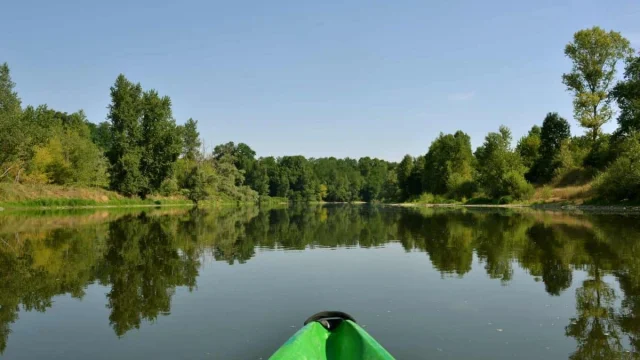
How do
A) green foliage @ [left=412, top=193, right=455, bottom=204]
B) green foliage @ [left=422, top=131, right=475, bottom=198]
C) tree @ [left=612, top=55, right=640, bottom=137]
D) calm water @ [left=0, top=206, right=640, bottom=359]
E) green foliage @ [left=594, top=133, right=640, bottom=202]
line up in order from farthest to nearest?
1. green foliage @ [left=412, top=193, right=455, bottom=204]
2. green foliage @ [left=422, top=131, right=475, bottom=198]
3. tree @ [left=612, top=55, right=640, bottom=137]
4. green foliage @ [left=594, top=133, right=640, bottom=202]
5. calm water @ [left=0, top=206, right=640, bottom=359]

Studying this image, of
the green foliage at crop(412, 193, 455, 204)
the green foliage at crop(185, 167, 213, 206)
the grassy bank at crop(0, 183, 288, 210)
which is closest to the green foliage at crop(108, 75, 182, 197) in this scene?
the grassy bank at crop(0, 183, 288, 210)

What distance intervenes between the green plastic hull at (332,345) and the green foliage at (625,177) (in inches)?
1606

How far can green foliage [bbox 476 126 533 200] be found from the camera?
59750 mm

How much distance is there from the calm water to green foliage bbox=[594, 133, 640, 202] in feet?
80.2

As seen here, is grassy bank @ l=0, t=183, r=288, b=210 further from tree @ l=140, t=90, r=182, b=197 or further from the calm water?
the calm water

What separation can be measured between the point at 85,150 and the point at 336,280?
55980mm

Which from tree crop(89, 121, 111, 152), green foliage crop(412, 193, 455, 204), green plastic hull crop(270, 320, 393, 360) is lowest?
green plastic hull crop(270, 320, 393, 360)

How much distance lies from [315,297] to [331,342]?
160 inches

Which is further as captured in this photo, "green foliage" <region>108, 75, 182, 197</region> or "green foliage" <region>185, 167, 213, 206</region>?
"green foliage" <region>185, 167, 213, 206</region>

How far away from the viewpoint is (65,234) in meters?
22.6

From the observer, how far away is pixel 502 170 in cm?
6219

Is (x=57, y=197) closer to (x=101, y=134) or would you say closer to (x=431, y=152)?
(x=431, y=152)

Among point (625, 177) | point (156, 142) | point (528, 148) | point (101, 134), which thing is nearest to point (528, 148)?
point (528, 148)

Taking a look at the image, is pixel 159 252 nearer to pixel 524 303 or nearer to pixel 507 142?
pixel 524 303
